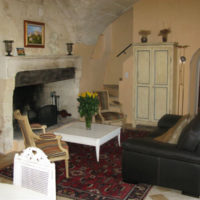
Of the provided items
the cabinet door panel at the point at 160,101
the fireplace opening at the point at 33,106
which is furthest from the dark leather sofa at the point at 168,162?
the cabinet door panel at the point at 160,101

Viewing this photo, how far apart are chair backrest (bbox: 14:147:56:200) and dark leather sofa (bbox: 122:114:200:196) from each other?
1.85 meters

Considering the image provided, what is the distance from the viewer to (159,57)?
6855 mm

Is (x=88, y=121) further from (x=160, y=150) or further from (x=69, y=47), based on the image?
(x=69, y=47)

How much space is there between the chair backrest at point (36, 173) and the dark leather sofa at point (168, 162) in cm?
185

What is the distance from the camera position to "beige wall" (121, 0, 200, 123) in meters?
6.96

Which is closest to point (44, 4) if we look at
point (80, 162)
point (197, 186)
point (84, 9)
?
point (84, 9)

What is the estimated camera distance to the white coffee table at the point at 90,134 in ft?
15.9

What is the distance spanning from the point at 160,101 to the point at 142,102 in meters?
0.43

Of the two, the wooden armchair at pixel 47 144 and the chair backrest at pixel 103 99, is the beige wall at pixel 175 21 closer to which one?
the chair backrest at pixel 103 99

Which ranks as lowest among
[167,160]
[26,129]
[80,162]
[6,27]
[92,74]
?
[80,162]

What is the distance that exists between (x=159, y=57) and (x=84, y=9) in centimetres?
197

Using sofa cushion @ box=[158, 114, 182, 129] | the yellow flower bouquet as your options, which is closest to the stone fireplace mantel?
the yellow flower bouquet

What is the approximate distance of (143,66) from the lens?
704 centimetres

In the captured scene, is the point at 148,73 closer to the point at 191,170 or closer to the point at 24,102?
the point at 24,102
